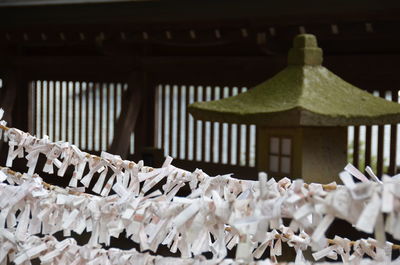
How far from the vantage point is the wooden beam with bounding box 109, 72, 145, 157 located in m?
9.12

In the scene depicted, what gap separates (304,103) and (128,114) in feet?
15.8

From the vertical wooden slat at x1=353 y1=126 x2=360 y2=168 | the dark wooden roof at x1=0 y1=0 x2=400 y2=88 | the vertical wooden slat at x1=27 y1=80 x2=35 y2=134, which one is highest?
the dark wooden roof at x1=0 y1=0 x2=400 y2=88

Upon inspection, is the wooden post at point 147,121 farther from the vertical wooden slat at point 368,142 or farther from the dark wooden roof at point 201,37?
the vertical wooden slat at point 368,142

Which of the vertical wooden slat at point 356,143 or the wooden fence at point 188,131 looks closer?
the vertical wooden slat at point 356,143

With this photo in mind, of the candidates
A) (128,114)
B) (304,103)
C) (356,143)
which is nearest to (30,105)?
(128,114)

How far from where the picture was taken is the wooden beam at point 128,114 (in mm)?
9117

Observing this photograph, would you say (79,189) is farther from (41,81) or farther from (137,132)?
(41,81)

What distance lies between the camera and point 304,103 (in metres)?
4.73

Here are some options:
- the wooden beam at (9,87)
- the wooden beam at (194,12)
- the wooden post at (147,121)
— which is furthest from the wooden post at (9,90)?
A: the wooden post at (147,121)

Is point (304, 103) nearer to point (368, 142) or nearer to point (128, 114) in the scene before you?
point (368, 142)

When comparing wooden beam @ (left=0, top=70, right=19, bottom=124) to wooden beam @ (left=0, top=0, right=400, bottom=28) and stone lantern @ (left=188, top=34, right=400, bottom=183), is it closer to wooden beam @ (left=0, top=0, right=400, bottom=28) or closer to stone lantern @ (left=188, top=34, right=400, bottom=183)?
wooden beam @ (left=0, top=0, right=400, bottom=28)

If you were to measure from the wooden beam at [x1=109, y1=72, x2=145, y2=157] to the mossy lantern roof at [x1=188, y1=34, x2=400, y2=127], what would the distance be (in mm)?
3946

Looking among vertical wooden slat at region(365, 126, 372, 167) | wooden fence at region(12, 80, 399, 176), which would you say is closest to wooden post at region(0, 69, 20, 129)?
wooden fence at region(12, 80, 399, 176)

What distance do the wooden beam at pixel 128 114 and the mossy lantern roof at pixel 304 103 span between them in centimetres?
395
